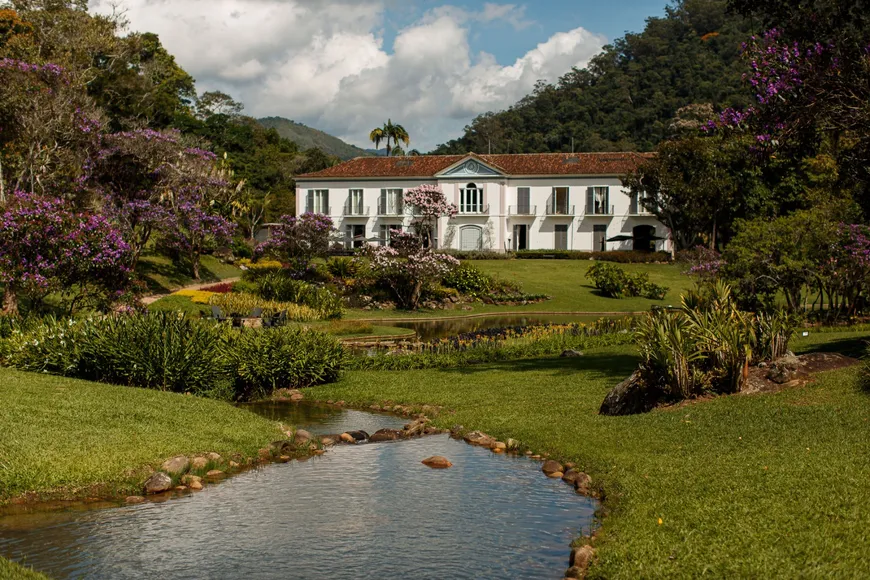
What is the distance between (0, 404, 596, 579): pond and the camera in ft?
26.7

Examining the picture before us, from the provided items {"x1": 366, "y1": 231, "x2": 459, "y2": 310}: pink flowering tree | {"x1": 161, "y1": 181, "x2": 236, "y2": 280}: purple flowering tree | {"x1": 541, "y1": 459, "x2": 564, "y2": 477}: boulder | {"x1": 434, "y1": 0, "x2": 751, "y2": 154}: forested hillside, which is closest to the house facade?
{"x1": 434, "y1": 0, "x2": 751, "y2": 154}: forested hillside

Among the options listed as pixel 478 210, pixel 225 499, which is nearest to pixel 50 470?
pixel 225 499

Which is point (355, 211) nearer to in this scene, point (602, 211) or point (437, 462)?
point (602, 211)

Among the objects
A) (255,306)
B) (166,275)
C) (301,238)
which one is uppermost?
(301,238)

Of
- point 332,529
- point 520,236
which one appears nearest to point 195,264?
point 520,236

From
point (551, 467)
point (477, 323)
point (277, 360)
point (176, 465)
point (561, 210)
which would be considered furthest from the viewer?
point (561, 210)

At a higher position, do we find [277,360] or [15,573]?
[277,360]

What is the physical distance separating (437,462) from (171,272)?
32373 millimetres

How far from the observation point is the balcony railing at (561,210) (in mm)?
66500

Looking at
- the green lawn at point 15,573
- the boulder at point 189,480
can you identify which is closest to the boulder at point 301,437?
the boulder at point 189,480

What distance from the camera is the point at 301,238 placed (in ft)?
139

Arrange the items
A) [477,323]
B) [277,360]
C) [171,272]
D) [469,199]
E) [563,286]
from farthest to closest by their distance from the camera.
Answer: [469,199]
[563,286]
[171,272]
[477,323]
[277,360]

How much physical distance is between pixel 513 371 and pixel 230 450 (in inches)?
340

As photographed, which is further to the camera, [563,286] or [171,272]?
[563,286]
